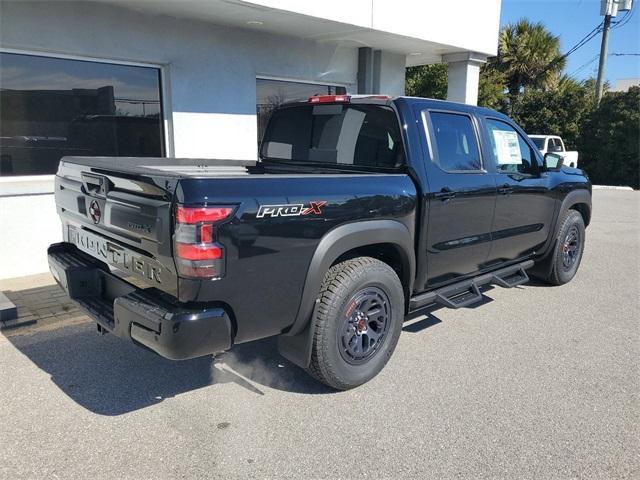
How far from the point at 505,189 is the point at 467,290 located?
0.98 m

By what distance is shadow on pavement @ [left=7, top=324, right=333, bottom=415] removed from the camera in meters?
3.40

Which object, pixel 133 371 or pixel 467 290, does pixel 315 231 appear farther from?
pixel 467 290

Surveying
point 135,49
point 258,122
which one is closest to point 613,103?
point 258,122

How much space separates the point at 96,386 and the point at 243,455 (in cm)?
134

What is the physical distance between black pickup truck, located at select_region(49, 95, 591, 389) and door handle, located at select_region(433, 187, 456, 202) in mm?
15

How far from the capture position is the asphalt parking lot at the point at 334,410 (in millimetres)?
2711

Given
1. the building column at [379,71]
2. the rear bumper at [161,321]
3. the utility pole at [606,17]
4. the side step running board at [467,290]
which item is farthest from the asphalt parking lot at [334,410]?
the utility pole at [606,17]

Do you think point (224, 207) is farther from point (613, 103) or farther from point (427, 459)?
point (613, 103)

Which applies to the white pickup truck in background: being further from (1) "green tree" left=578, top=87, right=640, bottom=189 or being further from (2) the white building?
(2) the white building

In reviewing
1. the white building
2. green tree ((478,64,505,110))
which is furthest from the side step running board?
green tree ((478,64,505,110))

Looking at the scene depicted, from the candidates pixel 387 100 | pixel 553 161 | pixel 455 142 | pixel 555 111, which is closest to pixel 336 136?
pixel 387 100

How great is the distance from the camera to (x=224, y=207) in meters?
2.60

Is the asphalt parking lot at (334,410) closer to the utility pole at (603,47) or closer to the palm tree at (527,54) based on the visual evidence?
the palm tree at (527,54)

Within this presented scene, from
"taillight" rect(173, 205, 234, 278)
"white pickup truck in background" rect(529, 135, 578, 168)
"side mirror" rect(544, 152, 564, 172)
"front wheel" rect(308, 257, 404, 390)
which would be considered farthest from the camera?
"white pickup truck in background" rect(529, 135, 578, 168)
